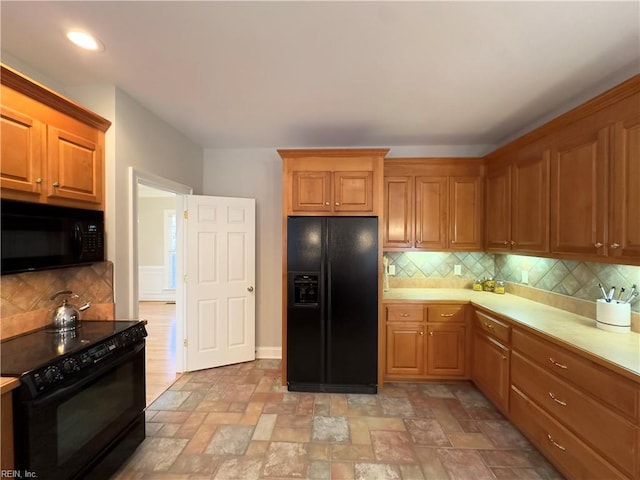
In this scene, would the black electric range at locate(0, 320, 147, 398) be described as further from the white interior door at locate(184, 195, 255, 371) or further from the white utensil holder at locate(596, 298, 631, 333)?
the white utensil holder at locate(596, 298, 631, 333)

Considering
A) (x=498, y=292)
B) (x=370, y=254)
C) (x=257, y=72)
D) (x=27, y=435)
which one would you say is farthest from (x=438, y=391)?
(x=257, y=72)

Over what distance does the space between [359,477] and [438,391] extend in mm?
1398

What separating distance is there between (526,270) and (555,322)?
951 millimetres

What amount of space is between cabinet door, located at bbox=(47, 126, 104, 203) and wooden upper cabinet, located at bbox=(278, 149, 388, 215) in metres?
1.49

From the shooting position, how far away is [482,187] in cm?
316

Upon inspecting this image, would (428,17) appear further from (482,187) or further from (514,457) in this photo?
(514,457)

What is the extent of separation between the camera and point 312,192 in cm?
283

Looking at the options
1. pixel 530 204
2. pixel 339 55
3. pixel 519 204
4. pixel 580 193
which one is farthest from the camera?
pixel 519 204

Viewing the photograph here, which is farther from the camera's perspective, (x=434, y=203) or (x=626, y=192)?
(x=434, y=203)

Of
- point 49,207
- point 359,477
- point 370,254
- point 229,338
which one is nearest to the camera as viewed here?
point 49,207

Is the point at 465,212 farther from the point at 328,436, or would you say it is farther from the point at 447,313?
the point at 328,436

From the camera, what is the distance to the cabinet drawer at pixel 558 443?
1.52 metres

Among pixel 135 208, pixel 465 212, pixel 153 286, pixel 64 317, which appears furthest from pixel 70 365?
pixel 153 286

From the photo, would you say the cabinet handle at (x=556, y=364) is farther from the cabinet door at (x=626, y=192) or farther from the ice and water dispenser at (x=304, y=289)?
the ice and water dispenser at (x=304, y=289)
